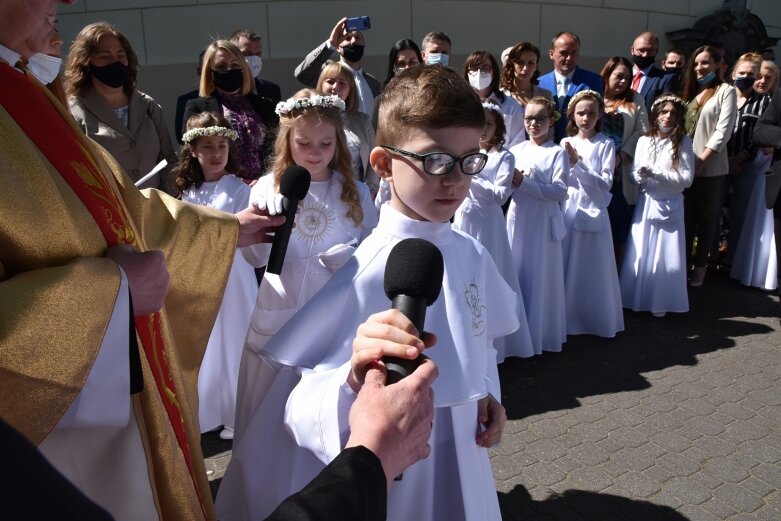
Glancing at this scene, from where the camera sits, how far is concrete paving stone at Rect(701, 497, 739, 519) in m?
3.15

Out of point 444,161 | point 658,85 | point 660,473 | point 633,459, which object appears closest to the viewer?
point 444,161

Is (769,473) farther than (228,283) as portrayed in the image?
No

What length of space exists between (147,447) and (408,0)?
10037 mm

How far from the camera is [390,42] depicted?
10.4 meters

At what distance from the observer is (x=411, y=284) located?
4.19 feet

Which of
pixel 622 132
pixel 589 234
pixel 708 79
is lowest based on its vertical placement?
pixel 589 234

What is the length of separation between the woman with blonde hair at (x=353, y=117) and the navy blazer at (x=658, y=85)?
4.22 metres

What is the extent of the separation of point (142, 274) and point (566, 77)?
646 cm

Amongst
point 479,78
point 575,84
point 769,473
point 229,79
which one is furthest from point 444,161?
point 575,84

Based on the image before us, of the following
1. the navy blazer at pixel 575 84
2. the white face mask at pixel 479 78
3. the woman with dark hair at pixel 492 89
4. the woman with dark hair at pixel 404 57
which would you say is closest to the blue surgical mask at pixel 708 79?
the navy blazer at pixel 575 84

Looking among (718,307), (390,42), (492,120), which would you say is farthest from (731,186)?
(390,42)

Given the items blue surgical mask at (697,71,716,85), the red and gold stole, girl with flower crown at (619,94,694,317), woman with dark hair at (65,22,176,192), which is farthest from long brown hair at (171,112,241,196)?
blue surgical mask at (697,71,716,85)

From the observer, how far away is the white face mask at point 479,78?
5.94 meters

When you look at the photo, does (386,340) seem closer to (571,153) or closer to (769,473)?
(769,473)
